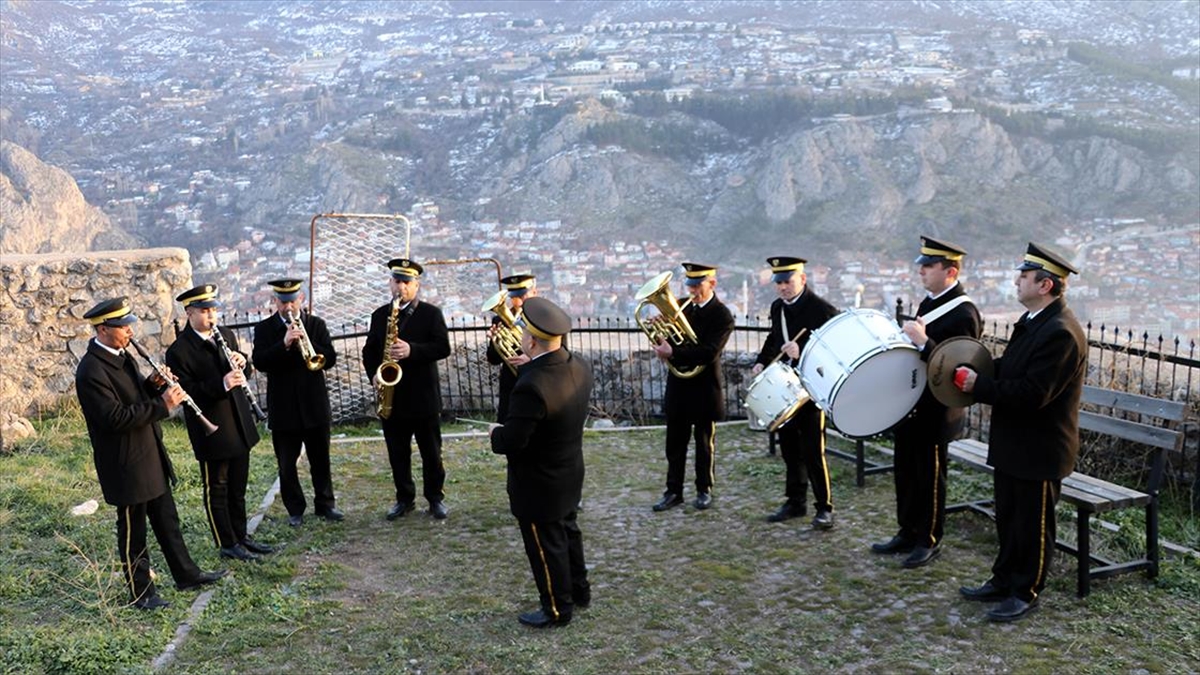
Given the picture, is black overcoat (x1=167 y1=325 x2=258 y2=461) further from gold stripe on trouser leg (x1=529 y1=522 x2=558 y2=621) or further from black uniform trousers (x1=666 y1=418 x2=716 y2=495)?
black uniform trousers (x1=666 y1=418 x2=716 y2=495)

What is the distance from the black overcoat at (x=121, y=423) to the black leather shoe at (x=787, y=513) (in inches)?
173

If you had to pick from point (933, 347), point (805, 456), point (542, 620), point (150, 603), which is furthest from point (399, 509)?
point (933, 347)

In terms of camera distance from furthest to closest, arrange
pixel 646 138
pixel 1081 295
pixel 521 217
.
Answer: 1. pixel 646 138
2. pixel 521 217
3. pixel 1081 295

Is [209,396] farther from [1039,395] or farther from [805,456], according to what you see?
[1039,395]

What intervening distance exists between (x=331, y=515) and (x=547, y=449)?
122 inches

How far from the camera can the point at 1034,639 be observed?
16.2ft

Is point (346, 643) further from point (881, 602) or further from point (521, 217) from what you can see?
point (521, 217)

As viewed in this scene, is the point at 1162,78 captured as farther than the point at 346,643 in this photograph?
Yes

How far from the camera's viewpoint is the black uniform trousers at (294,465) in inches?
287

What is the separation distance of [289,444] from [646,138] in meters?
36.5

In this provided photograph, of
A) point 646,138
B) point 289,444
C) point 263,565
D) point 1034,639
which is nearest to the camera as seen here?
point 1034,639

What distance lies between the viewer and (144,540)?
18.7 ft

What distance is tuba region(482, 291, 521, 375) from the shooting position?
6.93m

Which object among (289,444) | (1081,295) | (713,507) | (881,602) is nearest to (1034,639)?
(881,602)
